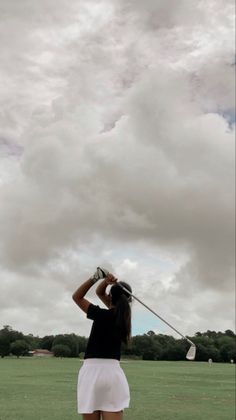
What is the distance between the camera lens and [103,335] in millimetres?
4953

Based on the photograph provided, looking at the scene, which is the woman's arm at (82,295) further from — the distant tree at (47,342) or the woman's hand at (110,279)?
the distant tree at (47,342)

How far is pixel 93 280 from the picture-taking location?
5035mm

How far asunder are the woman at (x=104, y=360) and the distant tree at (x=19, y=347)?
6922cm

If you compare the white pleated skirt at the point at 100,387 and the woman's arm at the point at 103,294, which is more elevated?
the woman's arm at the point at 103,294

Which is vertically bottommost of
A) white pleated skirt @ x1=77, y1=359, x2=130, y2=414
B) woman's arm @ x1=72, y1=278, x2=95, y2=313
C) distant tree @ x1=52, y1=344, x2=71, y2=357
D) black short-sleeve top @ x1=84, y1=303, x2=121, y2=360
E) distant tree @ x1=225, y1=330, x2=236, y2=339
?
white pleated skirt @ x1=77, y1=359, x2=130, y2=414

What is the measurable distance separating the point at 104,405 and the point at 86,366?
334mm

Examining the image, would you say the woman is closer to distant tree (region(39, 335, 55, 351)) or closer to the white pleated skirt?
the white pleated skirt

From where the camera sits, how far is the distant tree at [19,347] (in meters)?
71.9

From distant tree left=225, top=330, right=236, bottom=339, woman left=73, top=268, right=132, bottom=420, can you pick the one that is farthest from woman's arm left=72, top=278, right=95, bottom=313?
distant tree left=225, top=330, right=236, bottom=339

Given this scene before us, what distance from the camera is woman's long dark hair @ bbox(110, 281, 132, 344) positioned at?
495cm

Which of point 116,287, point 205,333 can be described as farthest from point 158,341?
point 116,287

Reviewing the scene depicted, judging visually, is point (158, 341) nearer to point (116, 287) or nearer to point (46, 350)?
point (46, 350)

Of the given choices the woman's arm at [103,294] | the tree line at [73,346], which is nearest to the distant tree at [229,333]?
the tree line at [73,346]

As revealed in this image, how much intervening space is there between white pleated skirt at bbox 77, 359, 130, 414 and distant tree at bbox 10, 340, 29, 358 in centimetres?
6924
